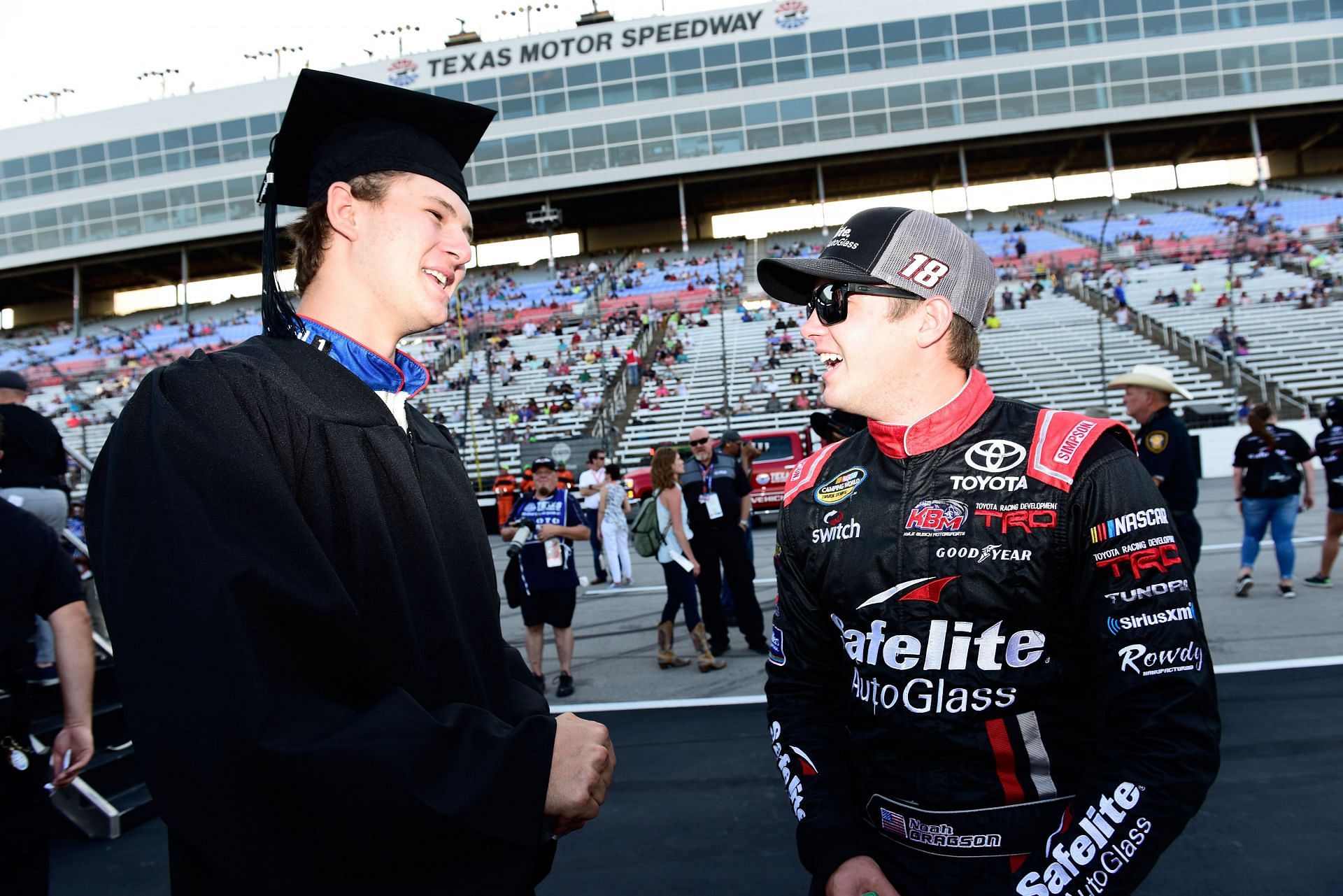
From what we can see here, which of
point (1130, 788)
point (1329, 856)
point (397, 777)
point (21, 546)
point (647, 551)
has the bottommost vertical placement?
point (1329, 856)

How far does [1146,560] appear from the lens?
61.8 inches

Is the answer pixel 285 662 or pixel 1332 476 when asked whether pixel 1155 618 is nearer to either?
pixel 285 662

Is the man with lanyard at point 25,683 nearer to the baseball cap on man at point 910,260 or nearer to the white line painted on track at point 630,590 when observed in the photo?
the baseball cap on man at point 910,260

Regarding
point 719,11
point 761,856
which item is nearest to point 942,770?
point 761,856

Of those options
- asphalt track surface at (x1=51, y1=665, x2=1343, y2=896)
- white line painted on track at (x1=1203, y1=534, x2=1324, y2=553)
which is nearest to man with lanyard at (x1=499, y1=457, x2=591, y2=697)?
asphalt track surface at (x1=51, y1=665, x2=1343, y2=896)

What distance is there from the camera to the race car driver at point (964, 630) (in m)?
1.53

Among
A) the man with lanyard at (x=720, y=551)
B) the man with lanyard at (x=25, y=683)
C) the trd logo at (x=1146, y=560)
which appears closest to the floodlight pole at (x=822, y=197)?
the man with lanyard at (x=720, y=551)

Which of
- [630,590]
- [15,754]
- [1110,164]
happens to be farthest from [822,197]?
[15,754]

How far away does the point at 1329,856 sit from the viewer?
3.34m

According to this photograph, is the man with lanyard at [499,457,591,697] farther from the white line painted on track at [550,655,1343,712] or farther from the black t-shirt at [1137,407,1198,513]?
the black t-shirt at [1137,407,1198,513]

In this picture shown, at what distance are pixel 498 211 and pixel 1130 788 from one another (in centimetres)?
4446

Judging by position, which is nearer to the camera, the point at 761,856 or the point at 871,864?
the point at 871,864

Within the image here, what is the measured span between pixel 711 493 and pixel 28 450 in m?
4.71

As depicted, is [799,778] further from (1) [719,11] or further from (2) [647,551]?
(1) [719,11]
